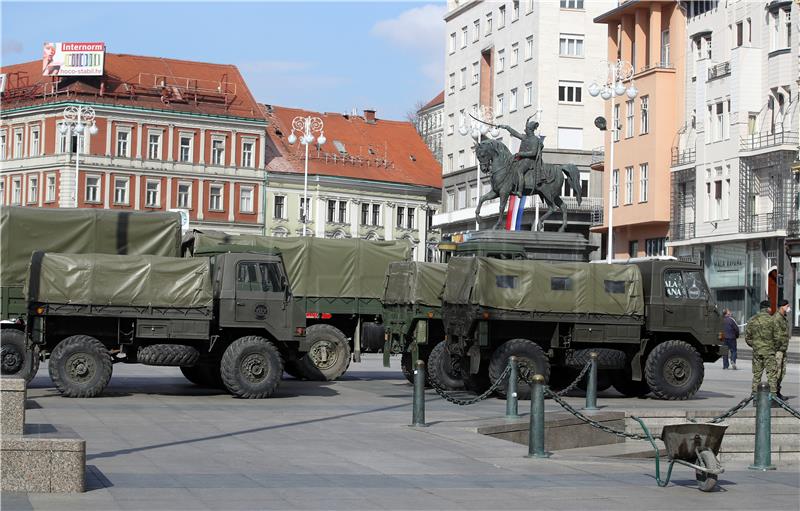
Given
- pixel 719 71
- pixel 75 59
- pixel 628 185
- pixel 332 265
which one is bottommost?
pixel 332 265

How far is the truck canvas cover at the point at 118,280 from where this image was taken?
2483cm

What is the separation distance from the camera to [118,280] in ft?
82.7

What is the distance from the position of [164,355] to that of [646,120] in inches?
1962

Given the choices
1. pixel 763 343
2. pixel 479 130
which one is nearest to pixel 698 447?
pixel 763 343

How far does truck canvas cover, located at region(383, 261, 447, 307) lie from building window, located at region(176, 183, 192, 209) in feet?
253

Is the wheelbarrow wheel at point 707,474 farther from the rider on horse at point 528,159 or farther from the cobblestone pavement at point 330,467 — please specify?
the rider on horse at point 528,159

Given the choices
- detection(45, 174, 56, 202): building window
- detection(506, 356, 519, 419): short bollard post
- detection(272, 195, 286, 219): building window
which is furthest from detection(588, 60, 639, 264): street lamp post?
detection(45, 174, 56, 202): building window

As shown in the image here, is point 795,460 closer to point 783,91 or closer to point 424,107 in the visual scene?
point 783,91

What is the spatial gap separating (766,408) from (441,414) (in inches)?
288

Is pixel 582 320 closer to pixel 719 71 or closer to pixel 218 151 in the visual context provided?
pixel 719 71

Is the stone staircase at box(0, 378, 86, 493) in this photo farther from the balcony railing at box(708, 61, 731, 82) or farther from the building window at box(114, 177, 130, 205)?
the building window at box(114, 177, 130, 205)

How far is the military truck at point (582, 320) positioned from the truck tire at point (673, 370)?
0.02 metres

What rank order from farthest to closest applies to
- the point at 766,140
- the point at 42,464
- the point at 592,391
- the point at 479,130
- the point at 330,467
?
the point at 479,130 < the point at 766,140 < the point at 592,391 < the point at 330,467 < the point at 42,464

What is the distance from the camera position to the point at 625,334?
2711 centimetres
